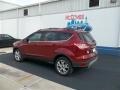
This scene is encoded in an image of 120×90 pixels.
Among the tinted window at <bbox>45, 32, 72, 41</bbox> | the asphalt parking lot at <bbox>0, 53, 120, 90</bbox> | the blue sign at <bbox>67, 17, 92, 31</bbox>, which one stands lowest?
the asphalt parking lot at <bbox>0, 53, 120, 90</bbox>

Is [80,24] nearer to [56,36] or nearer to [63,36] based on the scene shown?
[56,36]

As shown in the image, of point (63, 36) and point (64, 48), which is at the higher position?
point (63, 36)

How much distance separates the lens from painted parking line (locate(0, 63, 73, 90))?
214 inches

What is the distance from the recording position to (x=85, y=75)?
6.85 m

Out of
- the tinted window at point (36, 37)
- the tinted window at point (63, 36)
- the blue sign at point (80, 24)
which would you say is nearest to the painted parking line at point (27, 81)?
the tinted window at point (36, 37)

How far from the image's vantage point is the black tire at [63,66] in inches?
256

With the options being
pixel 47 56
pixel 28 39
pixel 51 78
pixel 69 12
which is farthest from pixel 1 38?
pixel 51 78

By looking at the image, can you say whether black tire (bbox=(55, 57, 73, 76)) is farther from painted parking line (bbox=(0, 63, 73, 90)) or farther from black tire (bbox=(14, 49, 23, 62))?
black tire (bbox=(14, 49, 23, 62))

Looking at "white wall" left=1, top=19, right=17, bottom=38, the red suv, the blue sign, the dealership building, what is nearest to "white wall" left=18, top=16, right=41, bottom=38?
the dealership building

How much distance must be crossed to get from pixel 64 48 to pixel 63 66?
2.35ft

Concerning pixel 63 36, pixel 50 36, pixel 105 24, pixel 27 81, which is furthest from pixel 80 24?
pixel 27 81

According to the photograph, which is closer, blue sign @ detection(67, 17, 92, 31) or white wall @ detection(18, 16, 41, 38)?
blue sign @ detection(67, 17, 92, 31)

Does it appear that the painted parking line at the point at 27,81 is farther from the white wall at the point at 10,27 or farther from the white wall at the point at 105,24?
the white wall at the point at 10,27

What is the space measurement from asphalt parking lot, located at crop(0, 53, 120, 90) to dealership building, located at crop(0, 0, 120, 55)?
3.28 metres
